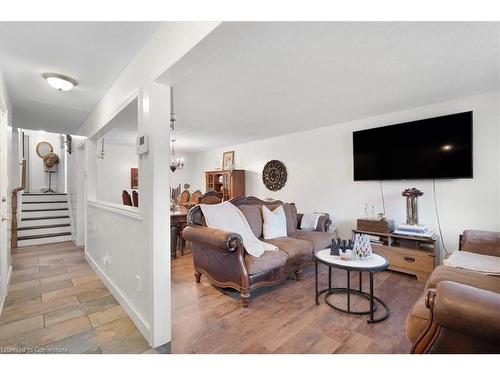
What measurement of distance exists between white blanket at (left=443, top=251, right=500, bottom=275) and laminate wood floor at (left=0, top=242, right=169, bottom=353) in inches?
97.4

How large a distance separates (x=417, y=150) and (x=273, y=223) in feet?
6.96

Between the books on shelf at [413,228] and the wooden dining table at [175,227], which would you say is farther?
the wooden dining table at [175,227]

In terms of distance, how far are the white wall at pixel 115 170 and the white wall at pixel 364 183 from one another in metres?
2.63

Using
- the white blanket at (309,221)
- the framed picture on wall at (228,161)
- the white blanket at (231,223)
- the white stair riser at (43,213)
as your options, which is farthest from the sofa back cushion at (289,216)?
the white stair riser at (43,213)

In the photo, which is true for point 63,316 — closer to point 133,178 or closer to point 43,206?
point 133,178

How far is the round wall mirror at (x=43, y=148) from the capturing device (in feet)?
21.8

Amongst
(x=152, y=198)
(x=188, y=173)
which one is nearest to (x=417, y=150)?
(x=152, y=198)

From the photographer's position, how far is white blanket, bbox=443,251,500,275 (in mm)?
1896

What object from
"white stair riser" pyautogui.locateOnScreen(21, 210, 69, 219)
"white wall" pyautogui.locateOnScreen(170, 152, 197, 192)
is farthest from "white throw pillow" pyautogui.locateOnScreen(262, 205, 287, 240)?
"white stair riser" pyautogui.locateOnScreen(21, 210, 69, 219)

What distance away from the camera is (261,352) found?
1.59 meters

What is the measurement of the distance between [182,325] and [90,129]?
289cm

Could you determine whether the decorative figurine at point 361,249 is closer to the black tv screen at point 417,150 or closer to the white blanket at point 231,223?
the white blanket at point 231,223

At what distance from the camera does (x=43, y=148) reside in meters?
6.71
